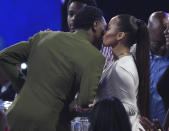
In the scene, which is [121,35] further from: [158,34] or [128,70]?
[158,34]

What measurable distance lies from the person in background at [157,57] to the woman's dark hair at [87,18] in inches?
33.0

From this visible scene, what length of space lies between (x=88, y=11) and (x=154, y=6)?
11.1ft

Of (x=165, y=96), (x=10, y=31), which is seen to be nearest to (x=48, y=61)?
(x=165, y=96)

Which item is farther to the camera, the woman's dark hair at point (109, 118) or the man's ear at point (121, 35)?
the man's ear at point (121, 35)

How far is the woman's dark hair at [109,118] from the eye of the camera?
1.57m

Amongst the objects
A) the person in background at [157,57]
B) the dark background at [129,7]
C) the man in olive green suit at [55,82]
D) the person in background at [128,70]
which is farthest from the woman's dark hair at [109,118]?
the dark background at [129,7]

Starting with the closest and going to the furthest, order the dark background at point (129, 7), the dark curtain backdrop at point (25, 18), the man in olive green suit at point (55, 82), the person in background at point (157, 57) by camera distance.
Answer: the man in olive green suit at point (55, 82)
the person in background at point (157, 57)
the dark curtain backdrop at point (25, 18)
the dark background at point (129, 7)

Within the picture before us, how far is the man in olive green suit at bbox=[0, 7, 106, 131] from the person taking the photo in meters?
2.38

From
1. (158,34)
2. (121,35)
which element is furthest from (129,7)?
(121,35)

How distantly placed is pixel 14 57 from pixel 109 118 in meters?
1.12

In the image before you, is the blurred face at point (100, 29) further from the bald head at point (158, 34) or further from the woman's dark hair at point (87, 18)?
the bald head at point (158, 34)

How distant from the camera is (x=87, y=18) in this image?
8.49ft

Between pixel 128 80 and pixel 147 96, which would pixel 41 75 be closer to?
pixel 128 80

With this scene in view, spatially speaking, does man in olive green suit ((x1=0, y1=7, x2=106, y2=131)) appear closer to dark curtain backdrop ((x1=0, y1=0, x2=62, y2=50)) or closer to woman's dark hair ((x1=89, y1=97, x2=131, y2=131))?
woman's dark hair ((x1=89, y1=97, x2=131, y2=131))
